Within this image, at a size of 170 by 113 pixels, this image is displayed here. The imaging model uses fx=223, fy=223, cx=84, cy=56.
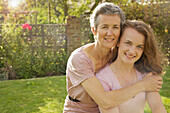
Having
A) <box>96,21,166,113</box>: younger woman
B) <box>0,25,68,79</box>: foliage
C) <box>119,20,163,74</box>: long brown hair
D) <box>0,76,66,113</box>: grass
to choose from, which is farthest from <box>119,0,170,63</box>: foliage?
<box>96,21,166,113</box>: younger woman

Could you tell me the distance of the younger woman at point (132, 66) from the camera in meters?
1.96

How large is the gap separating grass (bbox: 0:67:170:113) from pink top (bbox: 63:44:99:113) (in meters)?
1.57

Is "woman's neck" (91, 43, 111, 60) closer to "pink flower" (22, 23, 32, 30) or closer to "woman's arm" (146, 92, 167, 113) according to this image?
"woman's arm" (146, 92, 167, 113)

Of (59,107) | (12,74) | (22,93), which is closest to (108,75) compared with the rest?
(59,107)

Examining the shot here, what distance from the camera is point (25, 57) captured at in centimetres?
674

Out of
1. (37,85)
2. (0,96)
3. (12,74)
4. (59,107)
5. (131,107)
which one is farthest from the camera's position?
(12,74)

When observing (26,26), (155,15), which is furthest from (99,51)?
(155,15)

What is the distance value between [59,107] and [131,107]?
6.87 ft

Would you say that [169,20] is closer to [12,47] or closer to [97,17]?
[12,47]

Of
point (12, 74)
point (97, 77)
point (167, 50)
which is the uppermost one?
point (97, 77)

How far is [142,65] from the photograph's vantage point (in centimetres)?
223

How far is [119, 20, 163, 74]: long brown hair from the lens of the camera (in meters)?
1.97

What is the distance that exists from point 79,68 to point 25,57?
16.6ft

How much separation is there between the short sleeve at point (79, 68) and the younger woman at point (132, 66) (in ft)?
0.46
